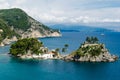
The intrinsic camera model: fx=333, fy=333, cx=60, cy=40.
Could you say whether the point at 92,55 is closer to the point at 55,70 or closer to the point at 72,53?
the point at 72,53

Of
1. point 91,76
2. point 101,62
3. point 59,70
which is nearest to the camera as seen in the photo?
point 91,76

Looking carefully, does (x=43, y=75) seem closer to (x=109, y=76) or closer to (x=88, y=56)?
(x=109, y=76)

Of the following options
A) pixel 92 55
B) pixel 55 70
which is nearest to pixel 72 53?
pixel 92 55

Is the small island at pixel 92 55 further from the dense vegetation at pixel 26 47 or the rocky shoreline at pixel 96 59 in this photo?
the dense vegetation at pixel 26 47

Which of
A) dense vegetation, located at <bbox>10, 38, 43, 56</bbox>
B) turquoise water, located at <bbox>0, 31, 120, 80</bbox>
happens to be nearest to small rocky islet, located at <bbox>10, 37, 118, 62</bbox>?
dense vegetation, located at <bbox>10, 38, 43, 56</bbox>

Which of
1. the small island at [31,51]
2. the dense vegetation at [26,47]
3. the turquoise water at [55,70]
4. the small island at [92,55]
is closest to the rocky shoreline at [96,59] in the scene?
the small island at [92,55]

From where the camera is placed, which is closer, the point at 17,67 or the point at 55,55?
the point at 17,67

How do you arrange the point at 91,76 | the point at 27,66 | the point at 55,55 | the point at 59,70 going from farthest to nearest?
1. the point at 55,55
2. the point at 27,66
3. the point at 59,70
4. the point at 91,76

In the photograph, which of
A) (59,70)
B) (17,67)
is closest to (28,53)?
(17,67)
